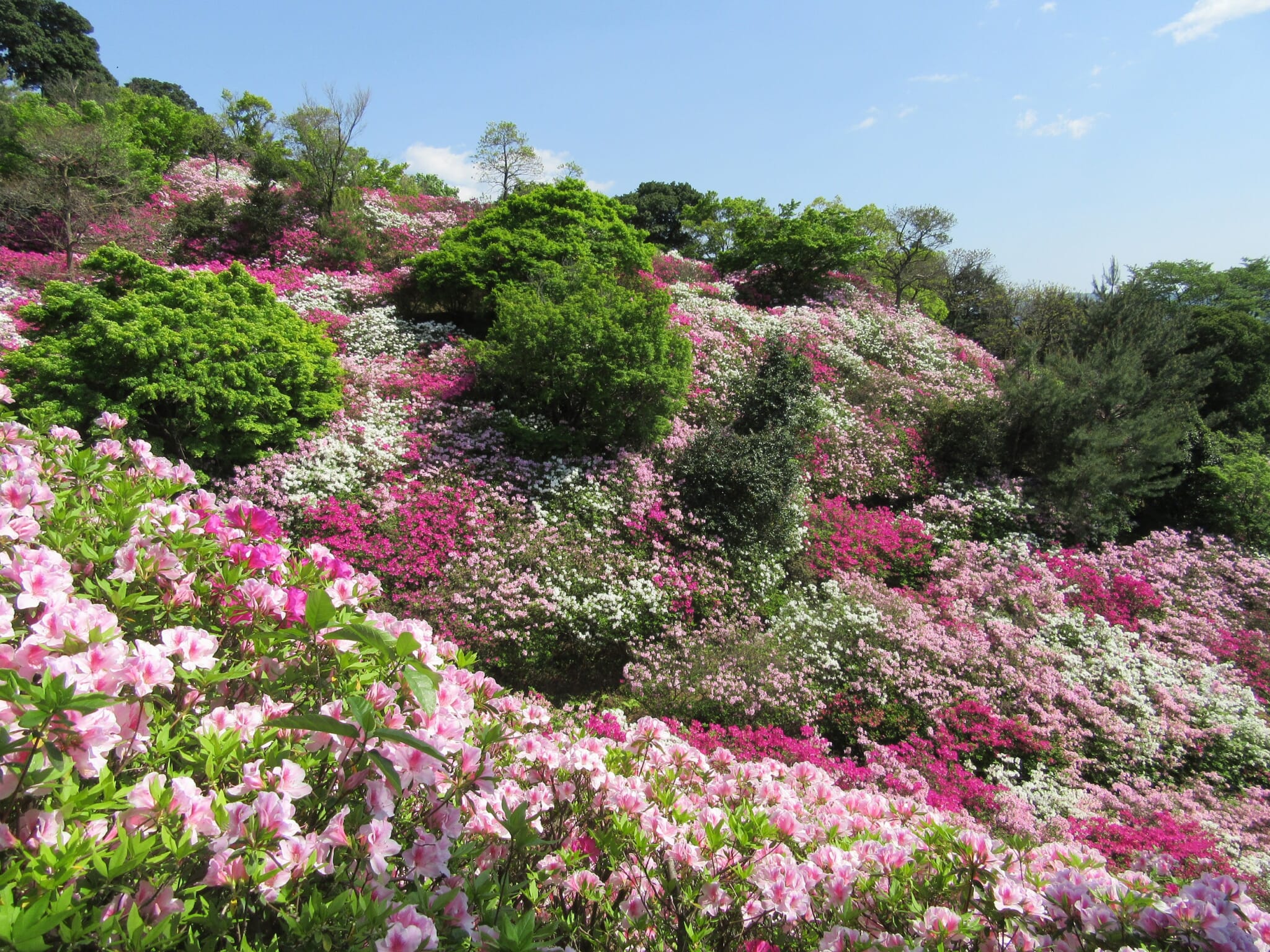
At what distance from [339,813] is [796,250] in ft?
64.6

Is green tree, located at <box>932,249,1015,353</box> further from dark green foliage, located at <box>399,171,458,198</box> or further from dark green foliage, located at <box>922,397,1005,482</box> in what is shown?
dark green foliage, located at <box>399,171,458,198</box>

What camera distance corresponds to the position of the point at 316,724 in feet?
4.26

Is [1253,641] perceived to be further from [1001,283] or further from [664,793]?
[1001,283]

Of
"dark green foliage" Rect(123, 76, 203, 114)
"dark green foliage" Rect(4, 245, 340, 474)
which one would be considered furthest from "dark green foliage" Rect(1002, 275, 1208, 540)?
"dark green foliage" Rect(123, 76, 203, 114)

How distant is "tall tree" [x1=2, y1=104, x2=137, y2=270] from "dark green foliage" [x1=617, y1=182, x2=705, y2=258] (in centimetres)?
2688

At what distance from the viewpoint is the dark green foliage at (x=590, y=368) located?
906 centimetres

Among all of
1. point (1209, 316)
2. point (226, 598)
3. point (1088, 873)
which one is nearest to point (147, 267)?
point (226, 598)

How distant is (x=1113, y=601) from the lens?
8891 mm

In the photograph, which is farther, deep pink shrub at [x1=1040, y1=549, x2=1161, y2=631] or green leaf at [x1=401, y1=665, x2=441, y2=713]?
deep pink shrub at [x1=1040, y1=549, x2=1161, y2=631]

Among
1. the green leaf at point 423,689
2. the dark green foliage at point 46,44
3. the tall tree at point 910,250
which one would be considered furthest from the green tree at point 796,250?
the dark green foliage at point 46,44

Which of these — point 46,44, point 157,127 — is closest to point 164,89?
point 46,44

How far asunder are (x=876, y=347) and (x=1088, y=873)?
14901 mm

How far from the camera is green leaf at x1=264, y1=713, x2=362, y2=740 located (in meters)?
1.26

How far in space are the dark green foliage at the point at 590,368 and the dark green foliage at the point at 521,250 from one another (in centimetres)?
328
